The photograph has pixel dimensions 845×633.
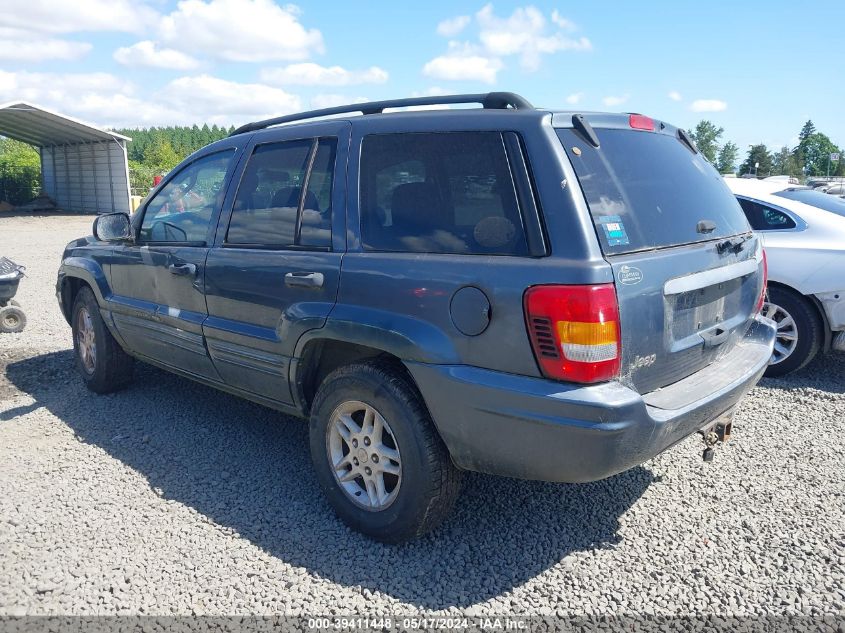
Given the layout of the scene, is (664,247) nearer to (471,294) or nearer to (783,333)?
(471,294)

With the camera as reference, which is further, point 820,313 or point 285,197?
point 820,313

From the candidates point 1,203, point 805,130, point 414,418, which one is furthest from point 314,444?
point 805,130

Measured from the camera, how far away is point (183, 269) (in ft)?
13.6

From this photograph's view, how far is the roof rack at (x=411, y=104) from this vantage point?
3.05m

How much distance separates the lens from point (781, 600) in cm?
278

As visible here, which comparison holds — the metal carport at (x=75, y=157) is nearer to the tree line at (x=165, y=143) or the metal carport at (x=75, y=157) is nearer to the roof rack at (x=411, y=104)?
the roof rack at (x=411, y=104)

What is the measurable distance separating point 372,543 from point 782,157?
339ft

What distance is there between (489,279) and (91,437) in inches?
126

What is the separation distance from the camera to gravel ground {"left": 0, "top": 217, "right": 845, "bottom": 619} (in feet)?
9.25

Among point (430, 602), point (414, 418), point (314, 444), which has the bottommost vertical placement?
point (430, 602)

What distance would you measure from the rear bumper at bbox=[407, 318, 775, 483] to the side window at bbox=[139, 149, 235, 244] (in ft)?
6.66

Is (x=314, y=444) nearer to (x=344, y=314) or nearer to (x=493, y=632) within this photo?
(x=344, y=314)

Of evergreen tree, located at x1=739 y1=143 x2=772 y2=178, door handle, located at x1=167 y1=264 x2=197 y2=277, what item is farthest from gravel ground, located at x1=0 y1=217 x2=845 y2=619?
evergreen tree, located at x1=739 y1=143 x2=772 y2=178

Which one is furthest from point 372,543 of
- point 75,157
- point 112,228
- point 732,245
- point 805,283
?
point 75,157
